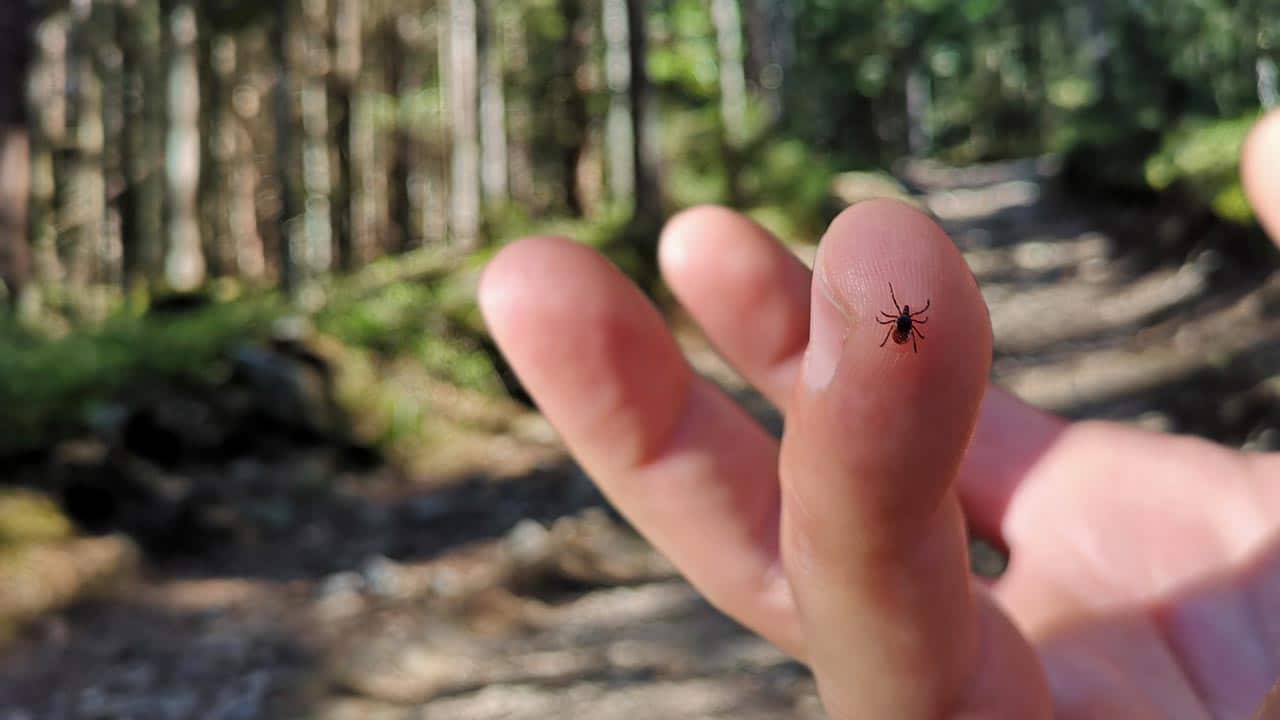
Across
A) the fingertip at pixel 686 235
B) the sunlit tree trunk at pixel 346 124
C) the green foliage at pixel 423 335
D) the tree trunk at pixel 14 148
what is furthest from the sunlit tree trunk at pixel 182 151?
the fingertip at pixel 686 235

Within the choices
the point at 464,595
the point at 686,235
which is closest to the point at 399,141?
the point at 464,595

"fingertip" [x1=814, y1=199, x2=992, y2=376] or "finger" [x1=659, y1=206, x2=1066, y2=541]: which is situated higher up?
"fingertip" [x1=814, y1=199, x2=992, y2=376]

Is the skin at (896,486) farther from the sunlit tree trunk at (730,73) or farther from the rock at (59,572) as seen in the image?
the sunlit tree trunk at (730,73)

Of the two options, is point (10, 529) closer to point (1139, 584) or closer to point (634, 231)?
point (1139, 584)

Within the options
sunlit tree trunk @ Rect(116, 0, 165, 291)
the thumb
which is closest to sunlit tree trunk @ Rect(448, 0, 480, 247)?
sunlit tree trunk @ Rect(116, 0, 165, 291)

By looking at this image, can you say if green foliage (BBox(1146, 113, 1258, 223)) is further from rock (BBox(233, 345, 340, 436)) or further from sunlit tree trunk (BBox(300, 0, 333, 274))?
sunlit tree trunk (BBox(300, 0, 333, 274))
